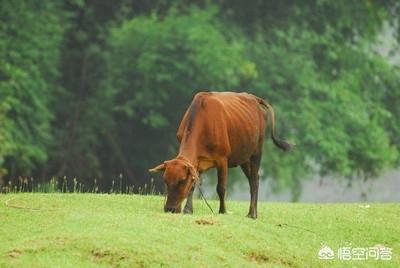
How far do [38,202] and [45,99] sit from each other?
54.2 feet

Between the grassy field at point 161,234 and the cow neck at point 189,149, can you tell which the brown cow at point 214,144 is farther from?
the grassy field at point 161,234

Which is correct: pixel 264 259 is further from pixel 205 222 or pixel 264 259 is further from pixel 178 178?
pixel 178 178

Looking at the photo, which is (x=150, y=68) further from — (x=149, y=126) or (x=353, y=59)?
(x=353, y=59)

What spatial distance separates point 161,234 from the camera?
16562 mm

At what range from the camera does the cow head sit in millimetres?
18047

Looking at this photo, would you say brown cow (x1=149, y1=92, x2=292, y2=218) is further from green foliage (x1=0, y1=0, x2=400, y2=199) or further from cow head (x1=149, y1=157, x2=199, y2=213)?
green foliage (x1=0, y1=0, x2=400, y2=199)

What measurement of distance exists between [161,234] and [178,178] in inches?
67.1

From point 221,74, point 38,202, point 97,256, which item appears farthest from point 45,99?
point 97,256

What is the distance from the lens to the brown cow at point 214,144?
18156mm

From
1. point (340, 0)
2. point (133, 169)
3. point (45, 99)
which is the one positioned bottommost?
point (133, 169)

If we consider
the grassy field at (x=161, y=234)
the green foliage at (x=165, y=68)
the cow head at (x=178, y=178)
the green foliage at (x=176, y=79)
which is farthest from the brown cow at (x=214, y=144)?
the green foliage at (x=165, y=68)

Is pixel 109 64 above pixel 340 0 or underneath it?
underneath

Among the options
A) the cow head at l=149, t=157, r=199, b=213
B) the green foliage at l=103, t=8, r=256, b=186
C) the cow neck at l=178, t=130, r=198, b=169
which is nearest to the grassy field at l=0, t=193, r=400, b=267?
the cow head at l=149, t=157, r=199, b=213

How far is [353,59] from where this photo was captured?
42188mm
